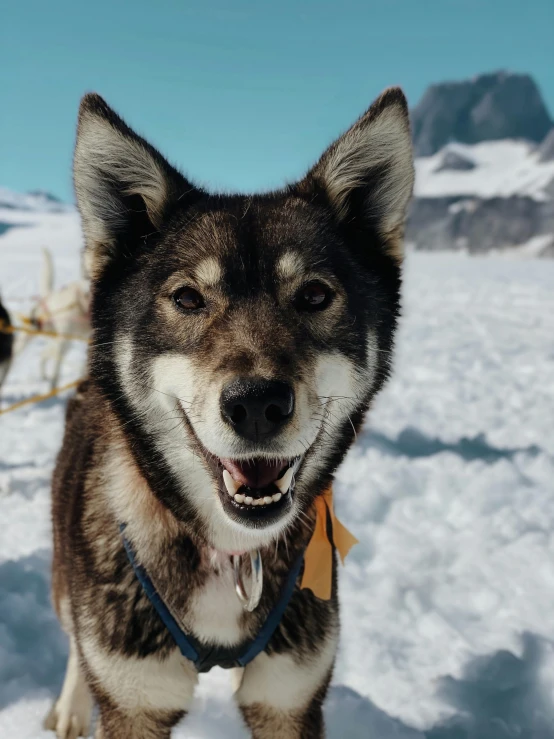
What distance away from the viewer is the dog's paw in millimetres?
2064

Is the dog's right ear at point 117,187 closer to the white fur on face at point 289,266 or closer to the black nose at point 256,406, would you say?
the white fur on face at point 289,266

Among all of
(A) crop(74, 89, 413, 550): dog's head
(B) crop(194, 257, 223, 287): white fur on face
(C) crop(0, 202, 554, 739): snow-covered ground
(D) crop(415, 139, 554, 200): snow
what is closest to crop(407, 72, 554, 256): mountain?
(D) crop(415, 139, 554, 200): snow

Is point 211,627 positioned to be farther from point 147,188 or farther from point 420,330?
point 420,330

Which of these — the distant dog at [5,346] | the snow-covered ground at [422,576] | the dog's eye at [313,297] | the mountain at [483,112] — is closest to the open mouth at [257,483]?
the dog's eye at [313,297]

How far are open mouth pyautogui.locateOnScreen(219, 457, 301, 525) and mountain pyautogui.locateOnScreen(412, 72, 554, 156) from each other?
291 feet

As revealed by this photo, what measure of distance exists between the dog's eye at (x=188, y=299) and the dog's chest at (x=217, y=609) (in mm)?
663

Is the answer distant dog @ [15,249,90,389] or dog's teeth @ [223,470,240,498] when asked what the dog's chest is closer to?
dog's teeth @ [223,470,240,498]

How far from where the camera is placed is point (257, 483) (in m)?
1.42

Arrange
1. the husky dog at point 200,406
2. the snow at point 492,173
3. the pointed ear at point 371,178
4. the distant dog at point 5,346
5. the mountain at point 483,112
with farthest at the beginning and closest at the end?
the mountain at point 483,112, the snow at point 492,173, the distant dog at point 5,346, the pointed ear at point 371,178, the husky dog at point 200,406

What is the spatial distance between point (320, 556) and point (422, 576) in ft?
4.95

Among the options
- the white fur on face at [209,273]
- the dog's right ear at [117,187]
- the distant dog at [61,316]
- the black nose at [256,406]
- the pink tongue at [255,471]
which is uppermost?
the dog's right ear at [117,187]

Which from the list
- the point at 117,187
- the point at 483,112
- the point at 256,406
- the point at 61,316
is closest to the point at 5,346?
the point at 61,316

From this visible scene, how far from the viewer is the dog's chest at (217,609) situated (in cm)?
155

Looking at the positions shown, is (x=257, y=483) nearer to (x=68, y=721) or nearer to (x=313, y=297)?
(x=313, y=297)
